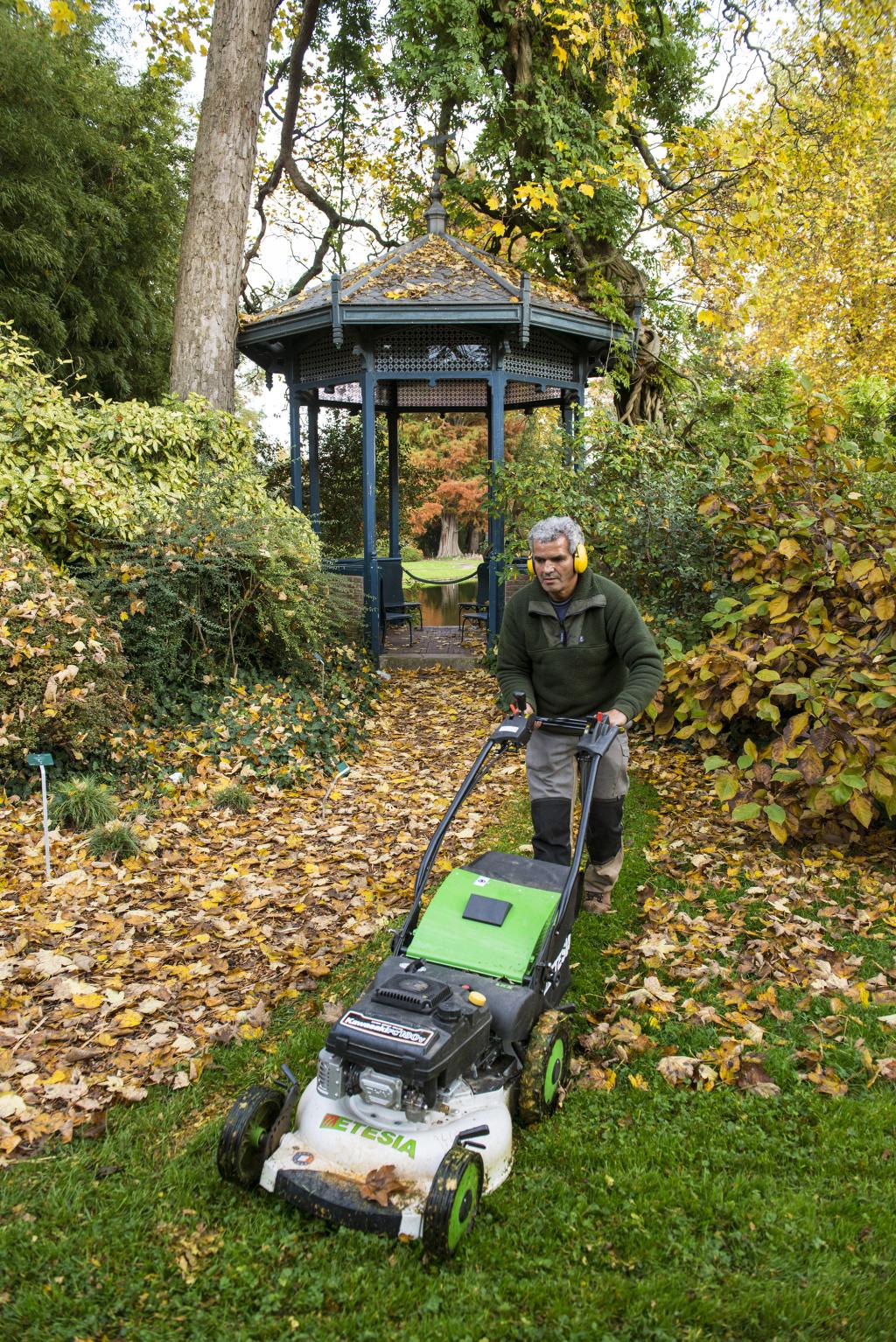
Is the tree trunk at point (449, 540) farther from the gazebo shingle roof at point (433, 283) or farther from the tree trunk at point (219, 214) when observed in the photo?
the tree trunk at point (219, 214)

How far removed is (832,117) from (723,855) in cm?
1323

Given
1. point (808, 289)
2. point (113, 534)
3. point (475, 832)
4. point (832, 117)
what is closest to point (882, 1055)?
point (475, 832)

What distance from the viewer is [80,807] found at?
18.7ft

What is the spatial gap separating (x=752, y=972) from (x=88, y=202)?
13.1 m

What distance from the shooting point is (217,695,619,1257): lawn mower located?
2539 mm

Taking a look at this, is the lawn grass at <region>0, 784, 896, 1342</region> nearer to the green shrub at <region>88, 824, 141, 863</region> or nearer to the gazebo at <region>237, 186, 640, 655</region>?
the green shrub at <region>88, 824, 141, 863</region>

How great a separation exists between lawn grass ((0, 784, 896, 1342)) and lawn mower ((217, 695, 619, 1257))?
0.40ft

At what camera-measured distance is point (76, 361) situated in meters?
13.0

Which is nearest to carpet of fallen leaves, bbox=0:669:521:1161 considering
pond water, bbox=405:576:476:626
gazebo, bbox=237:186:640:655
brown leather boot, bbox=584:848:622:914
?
brown leather boot, bbox=584:848:622:914

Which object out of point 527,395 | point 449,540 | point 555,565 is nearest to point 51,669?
point 555,565

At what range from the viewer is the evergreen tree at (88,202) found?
12055 mm

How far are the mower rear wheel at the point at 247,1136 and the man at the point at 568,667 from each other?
1.68m

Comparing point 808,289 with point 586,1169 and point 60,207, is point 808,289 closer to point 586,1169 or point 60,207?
point 60,207

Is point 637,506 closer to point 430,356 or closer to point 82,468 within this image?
point 430,356
